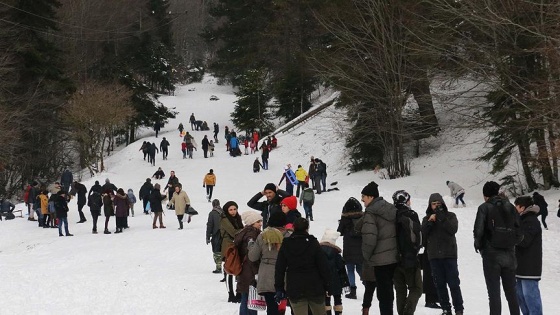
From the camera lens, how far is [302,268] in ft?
20.2

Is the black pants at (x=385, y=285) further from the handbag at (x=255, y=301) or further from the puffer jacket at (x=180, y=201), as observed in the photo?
the puffer jacket at (x=180, y=201)

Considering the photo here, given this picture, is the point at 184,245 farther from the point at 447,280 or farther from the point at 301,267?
the point at 301,267

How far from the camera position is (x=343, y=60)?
31016mm

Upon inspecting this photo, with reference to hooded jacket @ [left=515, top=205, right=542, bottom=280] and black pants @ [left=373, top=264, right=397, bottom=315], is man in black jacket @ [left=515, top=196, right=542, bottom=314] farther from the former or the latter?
black pants @ [left=373, top=264, right=397, bottom=315]

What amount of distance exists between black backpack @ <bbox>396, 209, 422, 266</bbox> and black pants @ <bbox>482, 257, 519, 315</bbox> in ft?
2.78

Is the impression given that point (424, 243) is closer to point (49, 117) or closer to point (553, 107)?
point (553, 107)

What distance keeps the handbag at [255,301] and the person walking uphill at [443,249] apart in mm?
2366

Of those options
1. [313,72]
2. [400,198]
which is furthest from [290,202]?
[313,72]

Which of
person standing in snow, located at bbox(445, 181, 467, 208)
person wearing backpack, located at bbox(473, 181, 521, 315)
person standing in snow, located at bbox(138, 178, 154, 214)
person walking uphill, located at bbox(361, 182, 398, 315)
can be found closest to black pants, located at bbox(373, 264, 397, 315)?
person walking uphill, located at bbox(361, 182, 398, 315)

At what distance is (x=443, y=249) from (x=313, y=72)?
111 feet

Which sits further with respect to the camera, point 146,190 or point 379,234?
point 146,190

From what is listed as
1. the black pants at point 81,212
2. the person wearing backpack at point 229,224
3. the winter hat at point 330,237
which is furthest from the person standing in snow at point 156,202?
the winter hat at point 330,237

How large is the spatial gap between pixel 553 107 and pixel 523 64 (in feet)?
20.2

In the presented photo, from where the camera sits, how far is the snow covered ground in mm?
10633
